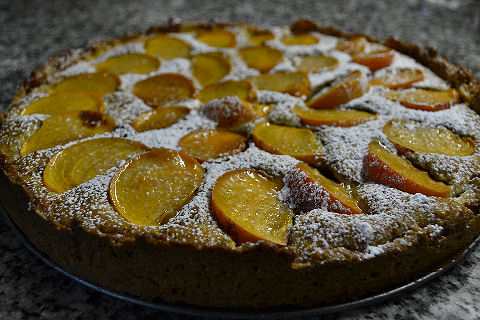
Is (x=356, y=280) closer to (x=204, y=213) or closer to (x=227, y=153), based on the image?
(x=204, y=213)

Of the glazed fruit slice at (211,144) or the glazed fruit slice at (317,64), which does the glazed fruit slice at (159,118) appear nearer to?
the glazed fruit slice at (211,144)

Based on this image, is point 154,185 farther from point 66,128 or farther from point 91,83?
point 91,83

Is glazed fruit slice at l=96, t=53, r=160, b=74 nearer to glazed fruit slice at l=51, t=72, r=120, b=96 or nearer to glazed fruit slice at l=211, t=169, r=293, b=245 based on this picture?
glazed fruit slice at l=51, t=72, r=120, b=96

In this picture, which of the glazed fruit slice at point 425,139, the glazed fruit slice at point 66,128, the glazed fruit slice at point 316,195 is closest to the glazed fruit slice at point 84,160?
the glazed fruit slice at point 66,128

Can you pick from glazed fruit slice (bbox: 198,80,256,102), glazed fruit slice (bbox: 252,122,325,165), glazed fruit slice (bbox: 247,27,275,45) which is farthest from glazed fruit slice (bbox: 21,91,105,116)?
Answer: glazed fruit slice (bbox: 247,27,275,45)

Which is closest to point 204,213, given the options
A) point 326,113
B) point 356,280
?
point 356,280

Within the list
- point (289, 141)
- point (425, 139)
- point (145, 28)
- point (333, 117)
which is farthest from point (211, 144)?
point (145, 28)
